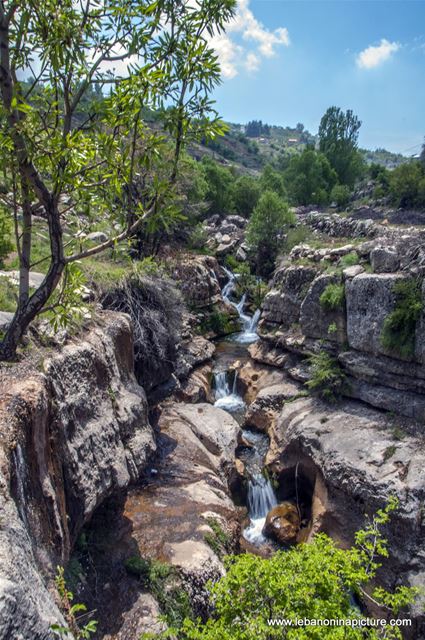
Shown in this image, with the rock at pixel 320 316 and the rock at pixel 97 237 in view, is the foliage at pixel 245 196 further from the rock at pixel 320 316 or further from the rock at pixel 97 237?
the rock at pixel 97 237

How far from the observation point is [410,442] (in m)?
11.4

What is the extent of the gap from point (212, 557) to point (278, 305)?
12.6 metres

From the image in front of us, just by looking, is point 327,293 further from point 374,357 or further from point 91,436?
point 91,436

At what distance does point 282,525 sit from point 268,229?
73.2 feet

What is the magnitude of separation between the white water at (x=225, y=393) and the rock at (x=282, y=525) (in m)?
5.95

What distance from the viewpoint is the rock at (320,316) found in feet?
49.2

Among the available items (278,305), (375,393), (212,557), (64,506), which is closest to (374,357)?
(375,393)

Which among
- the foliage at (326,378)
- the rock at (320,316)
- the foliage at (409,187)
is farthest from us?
the foliage at (409,187)

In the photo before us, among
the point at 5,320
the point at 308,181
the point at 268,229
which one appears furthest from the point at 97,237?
the point at 308,181

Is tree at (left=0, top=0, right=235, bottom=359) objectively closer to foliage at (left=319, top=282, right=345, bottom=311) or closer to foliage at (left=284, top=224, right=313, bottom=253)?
foliage at (left=319, top=282, right=345, bottom=311)

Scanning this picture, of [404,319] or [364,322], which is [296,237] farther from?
[404,319]

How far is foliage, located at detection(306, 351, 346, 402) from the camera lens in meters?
14.1

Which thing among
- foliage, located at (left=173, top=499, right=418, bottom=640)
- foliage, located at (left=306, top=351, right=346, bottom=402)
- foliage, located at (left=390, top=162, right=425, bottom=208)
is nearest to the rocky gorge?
foliage, located at (left=306, top=351, right=346, bottom=402)

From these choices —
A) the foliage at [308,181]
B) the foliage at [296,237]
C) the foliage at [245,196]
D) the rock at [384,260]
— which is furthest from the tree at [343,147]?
the rock at [384,260]
